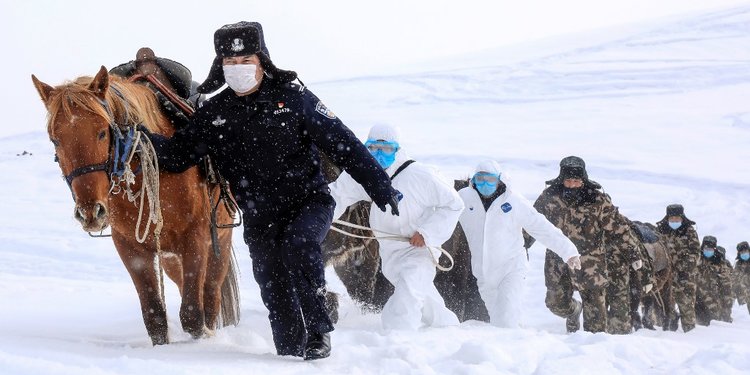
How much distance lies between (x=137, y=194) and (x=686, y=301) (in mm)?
9478

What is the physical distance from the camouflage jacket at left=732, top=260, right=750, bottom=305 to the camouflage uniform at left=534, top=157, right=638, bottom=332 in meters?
9.27

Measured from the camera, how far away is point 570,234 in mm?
8266

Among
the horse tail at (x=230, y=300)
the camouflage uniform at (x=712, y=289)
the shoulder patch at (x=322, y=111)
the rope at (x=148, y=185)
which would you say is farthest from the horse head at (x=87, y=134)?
the camouflage uniform at (x=712, y=289)

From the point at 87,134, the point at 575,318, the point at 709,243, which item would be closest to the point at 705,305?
the point at 709,243

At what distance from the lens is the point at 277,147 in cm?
400

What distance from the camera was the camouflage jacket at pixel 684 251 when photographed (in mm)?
11898

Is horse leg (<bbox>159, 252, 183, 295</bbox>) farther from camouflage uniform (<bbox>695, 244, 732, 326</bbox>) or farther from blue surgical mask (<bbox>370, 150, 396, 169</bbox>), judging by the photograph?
camouflage uniform (<bbox>695, 244, 732, 326</bbox>)

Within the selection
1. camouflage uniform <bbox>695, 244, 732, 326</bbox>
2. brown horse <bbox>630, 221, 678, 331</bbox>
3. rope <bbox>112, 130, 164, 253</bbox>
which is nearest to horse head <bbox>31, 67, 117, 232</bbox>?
rope <bbox>112, 130, 164, 253</bbox>

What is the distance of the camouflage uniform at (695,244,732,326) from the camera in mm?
13523

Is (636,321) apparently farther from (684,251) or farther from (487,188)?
(487,188)

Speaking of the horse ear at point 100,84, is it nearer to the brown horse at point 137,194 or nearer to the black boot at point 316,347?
the brown horse at point 137,194

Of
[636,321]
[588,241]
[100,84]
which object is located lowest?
[636,321]

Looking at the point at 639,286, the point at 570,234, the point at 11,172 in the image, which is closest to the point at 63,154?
the point at 570,234

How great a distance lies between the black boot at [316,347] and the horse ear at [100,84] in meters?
1.59
